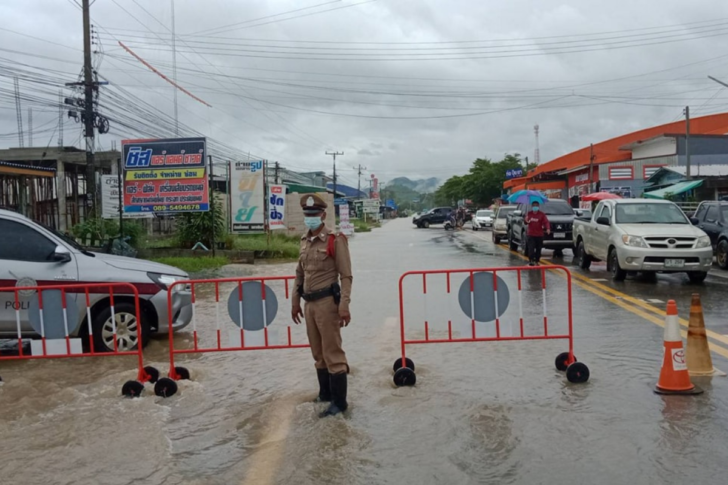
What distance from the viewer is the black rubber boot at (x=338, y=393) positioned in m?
5.70

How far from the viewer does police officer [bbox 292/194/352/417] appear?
18.5 feet

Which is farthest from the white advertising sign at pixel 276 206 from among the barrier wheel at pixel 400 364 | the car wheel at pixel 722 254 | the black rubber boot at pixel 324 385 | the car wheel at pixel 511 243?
the black rubber boot at pixel 324 385

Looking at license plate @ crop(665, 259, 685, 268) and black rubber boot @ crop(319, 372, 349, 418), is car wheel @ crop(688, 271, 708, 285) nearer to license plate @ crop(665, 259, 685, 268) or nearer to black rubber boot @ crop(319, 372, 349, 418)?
license plate @ crop(665, 259, 685, 268)

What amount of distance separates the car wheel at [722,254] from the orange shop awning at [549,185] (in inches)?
1498

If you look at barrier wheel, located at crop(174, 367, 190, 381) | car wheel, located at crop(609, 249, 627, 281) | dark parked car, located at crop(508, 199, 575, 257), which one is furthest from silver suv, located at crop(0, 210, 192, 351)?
dark parked car, located at crop(508, 199, 575, 257)

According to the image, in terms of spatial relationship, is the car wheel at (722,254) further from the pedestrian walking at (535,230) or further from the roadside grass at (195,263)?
the roadside grass at (195,263)

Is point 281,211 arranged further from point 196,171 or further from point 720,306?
point 720,306

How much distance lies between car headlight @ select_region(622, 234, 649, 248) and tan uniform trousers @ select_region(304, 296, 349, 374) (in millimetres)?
9616

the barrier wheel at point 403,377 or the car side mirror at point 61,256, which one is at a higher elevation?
the car side mirror at point 61,256

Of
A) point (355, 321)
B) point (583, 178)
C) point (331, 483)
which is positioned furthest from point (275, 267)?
point (583, 178)

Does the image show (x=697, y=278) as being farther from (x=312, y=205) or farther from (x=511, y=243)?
(x=511, y=243)

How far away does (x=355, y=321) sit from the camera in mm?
10406

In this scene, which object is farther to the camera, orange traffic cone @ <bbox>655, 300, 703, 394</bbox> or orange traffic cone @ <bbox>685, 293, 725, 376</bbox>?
orange traffic cone @ <bbox>685, 293, 725, 376</bbox>

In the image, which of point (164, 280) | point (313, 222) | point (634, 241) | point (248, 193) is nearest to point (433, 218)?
point (248, 193)
